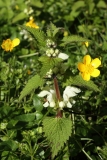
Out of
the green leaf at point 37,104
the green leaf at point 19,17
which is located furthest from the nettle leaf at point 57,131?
the green leaf at point 19,17

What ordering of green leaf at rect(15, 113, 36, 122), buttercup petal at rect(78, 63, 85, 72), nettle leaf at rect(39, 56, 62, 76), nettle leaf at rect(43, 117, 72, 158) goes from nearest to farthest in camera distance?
nettle leaf at rect(39, 56, 62, 76) < nettle leaf at rect(43, 117, 72, 158) < buttercup petal at rect(78, 63, 85, 72) < green leaf at rect(15, 113, 36, 122)

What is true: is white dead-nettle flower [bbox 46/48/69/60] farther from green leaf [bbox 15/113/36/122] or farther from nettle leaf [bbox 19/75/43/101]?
green leaf [bbox 15/113/36/122]

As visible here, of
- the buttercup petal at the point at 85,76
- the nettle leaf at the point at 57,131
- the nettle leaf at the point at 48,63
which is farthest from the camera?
the buttercup petal at the point at 85,76

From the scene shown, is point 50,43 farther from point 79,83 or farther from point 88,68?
point 88,68

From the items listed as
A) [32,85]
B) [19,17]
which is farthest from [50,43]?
[19,17]

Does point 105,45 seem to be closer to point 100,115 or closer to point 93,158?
point 100,115

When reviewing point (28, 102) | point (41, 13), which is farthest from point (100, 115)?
point (41, 13)

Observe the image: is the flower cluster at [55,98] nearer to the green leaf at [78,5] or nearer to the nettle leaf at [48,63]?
the nettle leaf at [48,63]

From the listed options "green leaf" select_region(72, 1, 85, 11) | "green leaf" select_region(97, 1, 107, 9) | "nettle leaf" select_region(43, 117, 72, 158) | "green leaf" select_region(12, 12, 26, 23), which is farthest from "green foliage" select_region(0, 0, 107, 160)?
"green leaf" select_region(97, 1, 107, 9)
